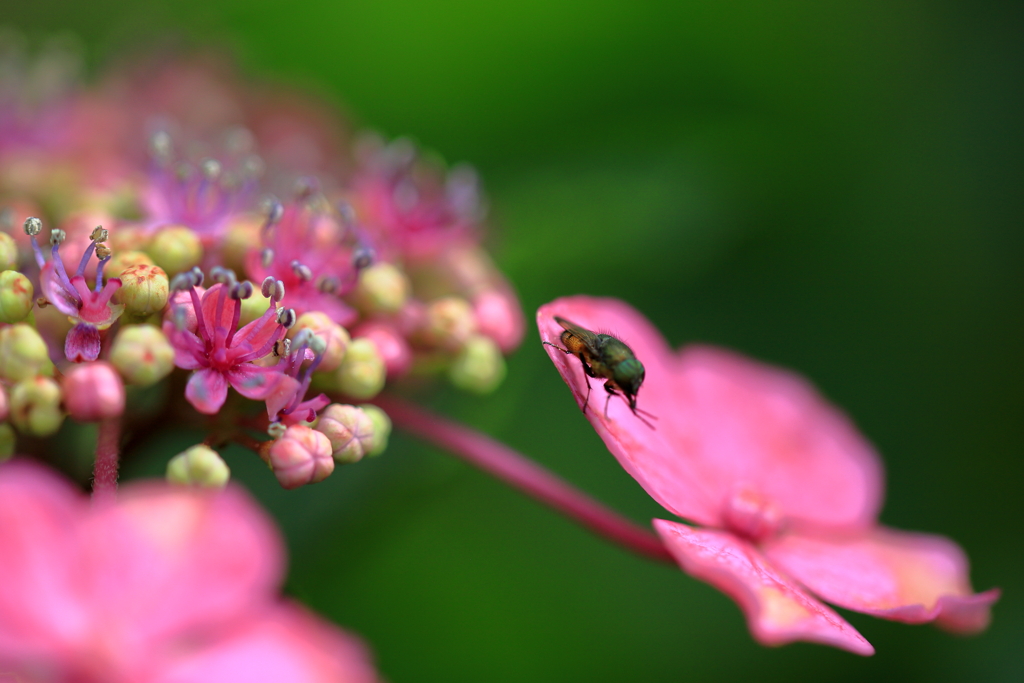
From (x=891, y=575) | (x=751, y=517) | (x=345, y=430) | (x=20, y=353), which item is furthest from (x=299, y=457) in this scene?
(x=891, y=575)

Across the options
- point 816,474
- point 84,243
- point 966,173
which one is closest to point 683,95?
point 966,173

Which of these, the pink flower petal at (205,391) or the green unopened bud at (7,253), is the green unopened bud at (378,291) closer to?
the pink flower petal at (205,391)

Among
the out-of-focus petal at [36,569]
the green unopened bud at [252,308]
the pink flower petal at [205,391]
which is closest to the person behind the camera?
the out-of-focus petal at [36,569]

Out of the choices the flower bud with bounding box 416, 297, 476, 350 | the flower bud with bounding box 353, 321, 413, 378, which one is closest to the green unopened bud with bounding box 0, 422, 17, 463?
the flower bud with bounding box 353, 321, 413, 378

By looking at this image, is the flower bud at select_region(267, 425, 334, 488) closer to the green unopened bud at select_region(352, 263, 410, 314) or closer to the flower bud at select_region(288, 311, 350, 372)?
the flower bud at select_region(288, 311, 350, 372)

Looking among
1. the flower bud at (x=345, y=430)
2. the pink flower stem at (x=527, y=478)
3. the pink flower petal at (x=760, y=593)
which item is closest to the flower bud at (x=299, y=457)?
the flower bud at (x=345, y=430)

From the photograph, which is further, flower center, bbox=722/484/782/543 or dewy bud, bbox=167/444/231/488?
flower center, bbox=722/484/782/543

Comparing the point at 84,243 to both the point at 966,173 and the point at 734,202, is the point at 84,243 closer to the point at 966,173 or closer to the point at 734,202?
the point at 734,202
